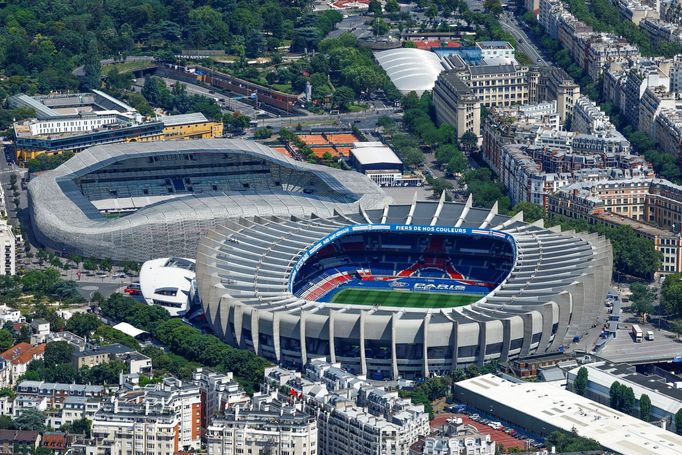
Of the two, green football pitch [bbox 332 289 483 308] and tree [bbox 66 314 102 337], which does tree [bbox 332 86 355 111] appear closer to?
green football pitch [bbox 332 289 483 308]

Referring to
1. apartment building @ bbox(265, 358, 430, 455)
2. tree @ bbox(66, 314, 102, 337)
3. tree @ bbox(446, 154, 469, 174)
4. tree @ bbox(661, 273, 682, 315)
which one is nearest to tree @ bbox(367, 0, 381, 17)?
tree @ bbox(446, 154, 469, 174)

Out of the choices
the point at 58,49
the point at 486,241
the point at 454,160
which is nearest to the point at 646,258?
the point at 486,241

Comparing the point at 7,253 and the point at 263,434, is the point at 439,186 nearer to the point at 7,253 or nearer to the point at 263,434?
the point at 7,253

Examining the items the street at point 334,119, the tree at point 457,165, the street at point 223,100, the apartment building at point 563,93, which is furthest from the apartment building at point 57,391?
the street at point 223,100

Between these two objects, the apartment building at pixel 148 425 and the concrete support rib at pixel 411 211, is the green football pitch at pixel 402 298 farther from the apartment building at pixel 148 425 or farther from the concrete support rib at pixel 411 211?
the apartment building at pixel 148 425

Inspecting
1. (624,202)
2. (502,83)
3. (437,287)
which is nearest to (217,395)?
(437,287)

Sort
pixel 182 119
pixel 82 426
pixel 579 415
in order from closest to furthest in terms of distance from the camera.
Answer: pixel 82 426
pixel 579 415
pixel 182 119
